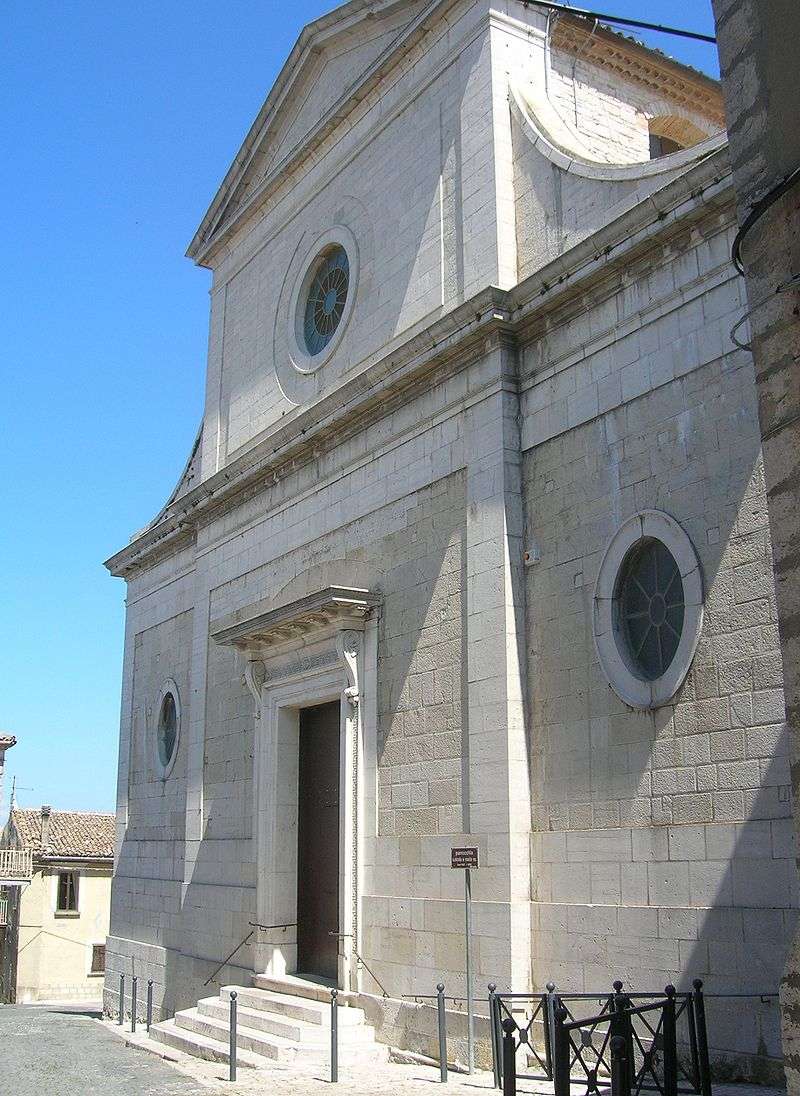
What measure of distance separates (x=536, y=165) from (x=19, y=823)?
37.6 meters

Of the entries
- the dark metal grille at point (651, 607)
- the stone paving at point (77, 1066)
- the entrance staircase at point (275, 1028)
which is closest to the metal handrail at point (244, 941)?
the entrance staircase at point (275, 1028)

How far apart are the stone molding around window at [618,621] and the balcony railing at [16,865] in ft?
109

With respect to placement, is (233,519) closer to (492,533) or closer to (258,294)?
(258,294)

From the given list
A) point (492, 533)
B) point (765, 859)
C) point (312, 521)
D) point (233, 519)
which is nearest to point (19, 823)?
point (233, 519)

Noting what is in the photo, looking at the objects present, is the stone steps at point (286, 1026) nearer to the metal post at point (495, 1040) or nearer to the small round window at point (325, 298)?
the metal post at point (495, 1040)

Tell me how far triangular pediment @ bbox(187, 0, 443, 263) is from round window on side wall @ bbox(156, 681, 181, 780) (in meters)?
7.85

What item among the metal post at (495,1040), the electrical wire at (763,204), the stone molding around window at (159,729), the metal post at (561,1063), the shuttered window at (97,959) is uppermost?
the electrical wire at (763,204)

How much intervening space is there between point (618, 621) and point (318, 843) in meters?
6.22

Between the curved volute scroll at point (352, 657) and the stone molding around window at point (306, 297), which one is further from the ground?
the stone molding around window at point (306, 297)

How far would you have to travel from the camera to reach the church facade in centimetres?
988

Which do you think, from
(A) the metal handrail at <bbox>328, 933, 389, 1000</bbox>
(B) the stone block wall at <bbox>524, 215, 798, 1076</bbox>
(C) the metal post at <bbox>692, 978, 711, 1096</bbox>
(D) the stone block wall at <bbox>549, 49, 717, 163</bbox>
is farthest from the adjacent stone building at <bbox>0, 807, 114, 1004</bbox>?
(C) the metal post at <bbox>692, 978, 711, 1096</bbox>

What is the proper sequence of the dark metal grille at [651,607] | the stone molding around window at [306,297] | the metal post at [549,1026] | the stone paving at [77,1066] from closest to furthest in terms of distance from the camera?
the metal post at [549,1026] < the dark metal grille at [651,607] < the stone paving at [77,1066] < the stone molding around window at [306,297]

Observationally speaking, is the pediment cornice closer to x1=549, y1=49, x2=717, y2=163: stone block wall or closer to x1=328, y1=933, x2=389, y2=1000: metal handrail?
x1=549, y1=49, x2=717, y2=163: stone block wall

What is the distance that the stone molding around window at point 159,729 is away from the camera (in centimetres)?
2025
